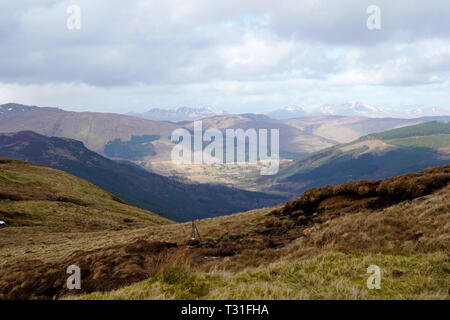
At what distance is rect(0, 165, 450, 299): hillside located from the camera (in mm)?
8773

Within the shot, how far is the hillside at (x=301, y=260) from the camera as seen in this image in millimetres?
8773

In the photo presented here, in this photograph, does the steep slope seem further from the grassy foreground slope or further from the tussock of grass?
the tussock of grass

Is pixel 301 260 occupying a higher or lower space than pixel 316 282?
lower

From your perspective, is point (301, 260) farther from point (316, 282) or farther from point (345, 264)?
point (316, 282)

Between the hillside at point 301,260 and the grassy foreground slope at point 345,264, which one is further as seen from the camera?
the hillside at point 301,260

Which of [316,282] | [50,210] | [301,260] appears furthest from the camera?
[50,210]

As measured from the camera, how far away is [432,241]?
13383 millimetres

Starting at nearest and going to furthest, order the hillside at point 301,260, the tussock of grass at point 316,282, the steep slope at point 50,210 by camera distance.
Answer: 1. the tussock of grass at point 316,282
2. the hillside at point 301,260
3. the steep slope at point 50,210

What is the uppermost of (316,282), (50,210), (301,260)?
(316,282)

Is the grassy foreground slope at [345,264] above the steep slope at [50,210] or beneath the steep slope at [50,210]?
above

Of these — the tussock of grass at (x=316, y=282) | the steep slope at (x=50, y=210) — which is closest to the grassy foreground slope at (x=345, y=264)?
the tussock of grass at (x=316, y=282)

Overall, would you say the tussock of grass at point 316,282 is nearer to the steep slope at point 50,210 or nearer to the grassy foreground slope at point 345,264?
the grassy foreground slope at point 345,264

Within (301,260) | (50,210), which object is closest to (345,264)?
(301,260)

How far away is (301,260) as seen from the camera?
12.6 m
